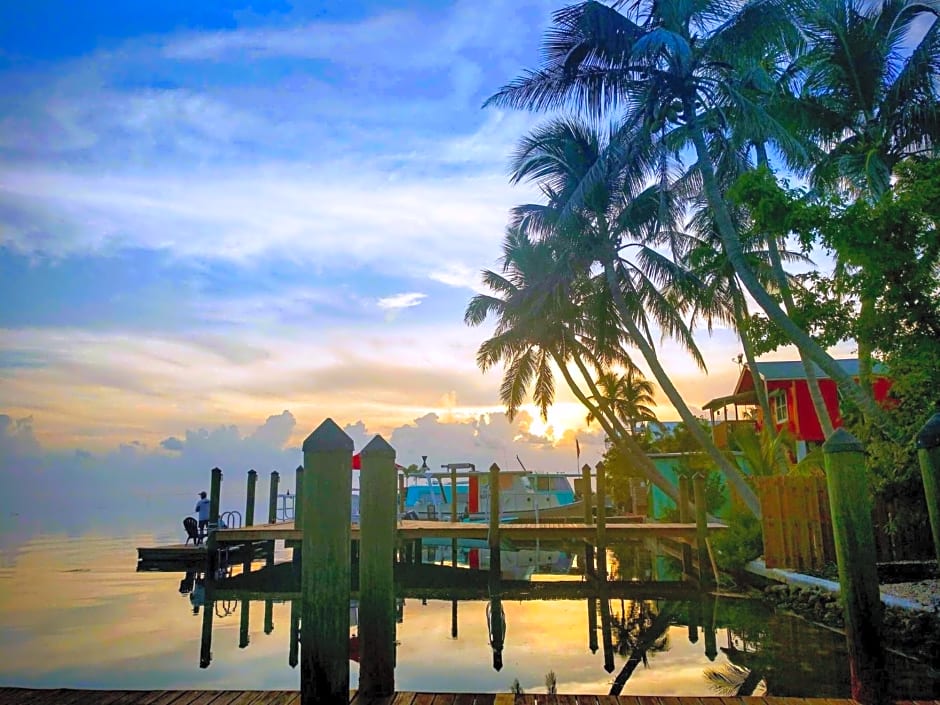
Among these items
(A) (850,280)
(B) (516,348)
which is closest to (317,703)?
(A) (850,280)

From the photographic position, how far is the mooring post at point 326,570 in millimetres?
4723

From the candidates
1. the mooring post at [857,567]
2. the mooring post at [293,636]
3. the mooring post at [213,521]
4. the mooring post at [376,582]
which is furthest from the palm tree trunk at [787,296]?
the mooring post at [213,521]

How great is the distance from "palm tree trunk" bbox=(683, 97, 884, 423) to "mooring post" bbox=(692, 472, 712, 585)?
4.41 meters

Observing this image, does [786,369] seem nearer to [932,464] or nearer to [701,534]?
[701,534]

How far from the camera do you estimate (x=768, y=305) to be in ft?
43.9

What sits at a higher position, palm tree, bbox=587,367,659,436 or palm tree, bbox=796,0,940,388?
palm tree, bbox=796,0,940,388

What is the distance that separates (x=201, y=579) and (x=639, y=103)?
17.2 m

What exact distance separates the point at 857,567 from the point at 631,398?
35919mm

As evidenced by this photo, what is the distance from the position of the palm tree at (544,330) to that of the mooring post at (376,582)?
697 inches

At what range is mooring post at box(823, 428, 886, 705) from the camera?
16.2 ft

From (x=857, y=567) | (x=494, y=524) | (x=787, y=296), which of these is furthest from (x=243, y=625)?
(x=787, y=296)

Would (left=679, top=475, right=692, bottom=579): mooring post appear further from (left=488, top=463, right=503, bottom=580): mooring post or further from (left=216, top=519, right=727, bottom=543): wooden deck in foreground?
(left=488, top=463, right=503, bottom=580): mooring post

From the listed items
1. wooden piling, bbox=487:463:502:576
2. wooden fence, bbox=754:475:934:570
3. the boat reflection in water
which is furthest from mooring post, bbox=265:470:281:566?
wooden fence, bbox=754:475:934:570

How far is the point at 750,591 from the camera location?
15.5 metres
